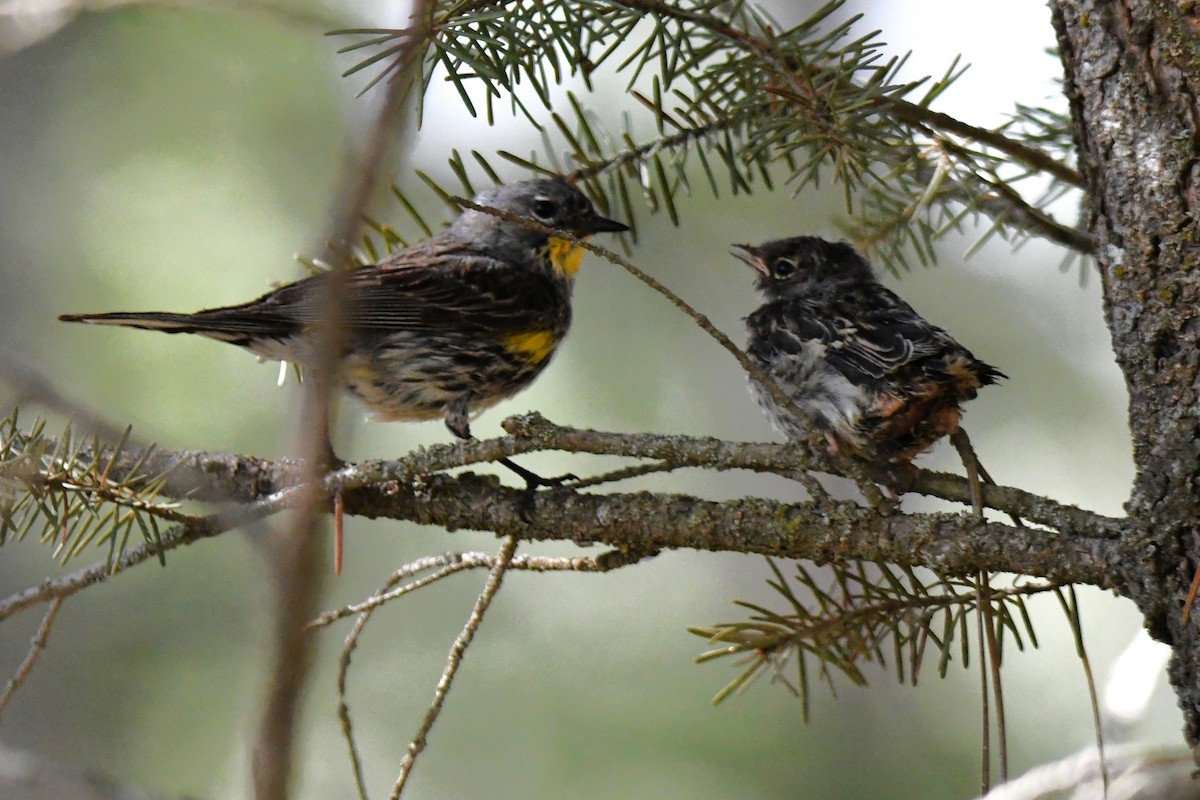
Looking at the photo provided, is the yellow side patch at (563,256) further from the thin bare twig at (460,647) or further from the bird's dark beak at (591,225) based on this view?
the thin bare twig at (460,647)

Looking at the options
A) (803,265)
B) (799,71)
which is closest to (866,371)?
(799,71)

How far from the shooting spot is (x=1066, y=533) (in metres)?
1.69

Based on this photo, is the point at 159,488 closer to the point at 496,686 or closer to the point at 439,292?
the point at 439,292

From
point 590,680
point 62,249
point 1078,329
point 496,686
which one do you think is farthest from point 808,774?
point 62,249

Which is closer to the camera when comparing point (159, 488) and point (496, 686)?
point (159, 488)

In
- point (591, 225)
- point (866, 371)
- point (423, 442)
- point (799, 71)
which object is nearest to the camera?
point (799, 71)

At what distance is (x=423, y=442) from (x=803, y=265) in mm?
2346

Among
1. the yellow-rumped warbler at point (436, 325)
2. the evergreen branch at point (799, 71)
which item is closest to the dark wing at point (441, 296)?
the yellow-rumped warbler at point (436, 325)

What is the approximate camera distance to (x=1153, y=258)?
1714mm

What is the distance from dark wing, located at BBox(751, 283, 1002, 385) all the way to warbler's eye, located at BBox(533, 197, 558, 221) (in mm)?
→ 1020

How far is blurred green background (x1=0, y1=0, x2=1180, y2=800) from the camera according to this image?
4.67 metres

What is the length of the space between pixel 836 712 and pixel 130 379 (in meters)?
3.62

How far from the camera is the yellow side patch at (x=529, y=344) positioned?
324cm

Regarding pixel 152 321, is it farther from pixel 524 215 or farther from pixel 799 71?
pixel 799 71
